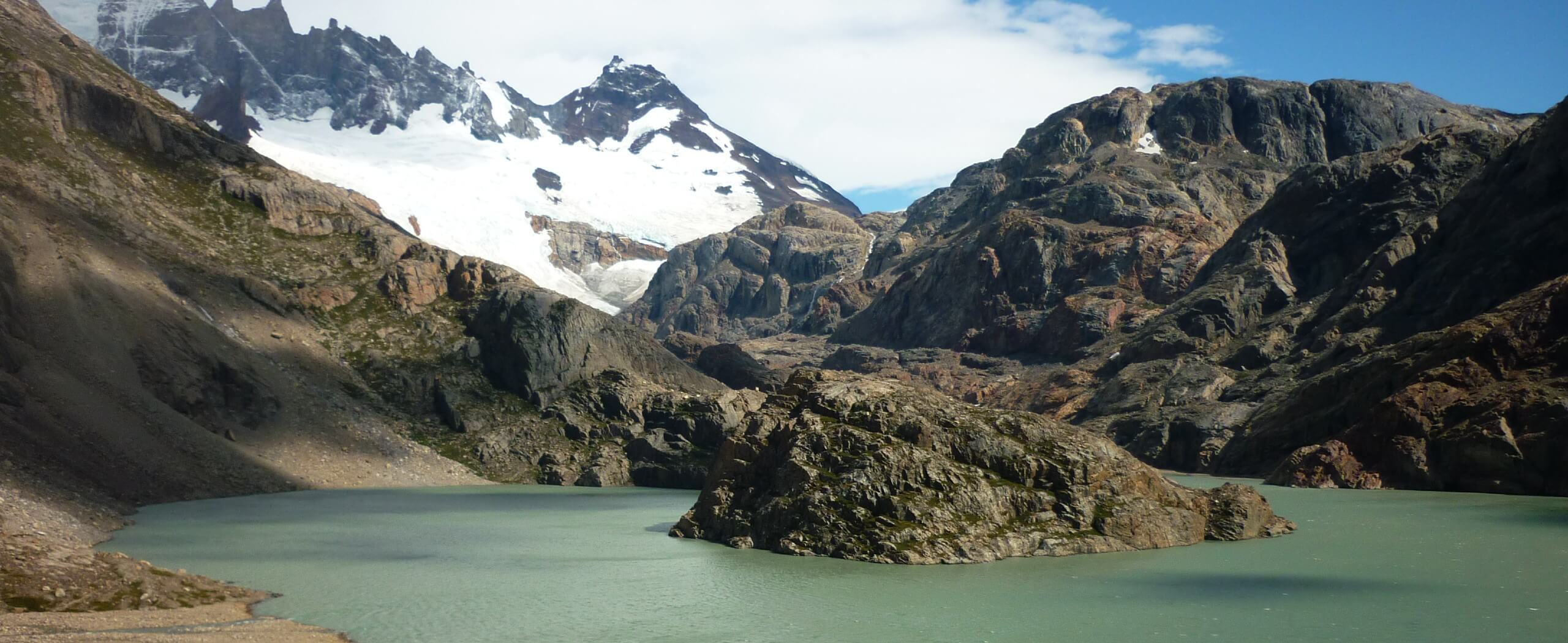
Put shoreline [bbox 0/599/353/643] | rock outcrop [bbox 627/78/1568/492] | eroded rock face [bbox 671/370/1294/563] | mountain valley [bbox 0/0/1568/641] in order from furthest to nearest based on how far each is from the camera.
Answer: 1. rock outcrop [bbox 627/78/1568/492]
2. mountain valley [bbox 0/0/1568/641]
3. eroded rock face [bbox 671/370/1294/563]
4. shoreline [bbox 0/599/353/643]

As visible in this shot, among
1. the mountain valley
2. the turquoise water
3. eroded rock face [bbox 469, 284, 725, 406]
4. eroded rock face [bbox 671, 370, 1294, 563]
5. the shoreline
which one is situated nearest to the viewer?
the shoreline

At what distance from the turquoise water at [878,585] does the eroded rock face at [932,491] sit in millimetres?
1527

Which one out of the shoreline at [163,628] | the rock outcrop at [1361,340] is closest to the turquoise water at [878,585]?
the shoreline at [163,628]

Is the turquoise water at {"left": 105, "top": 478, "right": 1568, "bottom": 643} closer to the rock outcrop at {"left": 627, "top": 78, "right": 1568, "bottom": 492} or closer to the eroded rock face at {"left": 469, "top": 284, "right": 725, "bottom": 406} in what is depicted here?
the rock outcrop at {"left": 627, "top": 78, "right": 1568, "bottom": 492}

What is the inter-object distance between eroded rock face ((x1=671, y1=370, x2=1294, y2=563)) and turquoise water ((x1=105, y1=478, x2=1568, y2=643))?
5.01 feet

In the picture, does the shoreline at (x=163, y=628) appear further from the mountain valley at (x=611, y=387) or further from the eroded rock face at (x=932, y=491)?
the eroded rock face at (x=932, y=491)

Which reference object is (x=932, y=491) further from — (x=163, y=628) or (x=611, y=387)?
(x=611, y=387)

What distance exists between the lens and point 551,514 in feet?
261

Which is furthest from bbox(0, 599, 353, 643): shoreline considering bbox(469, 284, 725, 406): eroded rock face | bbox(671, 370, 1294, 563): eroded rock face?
bbox(469, 284, 725, 406): eroded rock face

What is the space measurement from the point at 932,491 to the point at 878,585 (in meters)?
9.56

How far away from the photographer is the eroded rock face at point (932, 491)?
4950 centimetres

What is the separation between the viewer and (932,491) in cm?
5088

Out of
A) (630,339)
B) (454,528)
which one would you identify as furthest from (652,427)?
(454,528)

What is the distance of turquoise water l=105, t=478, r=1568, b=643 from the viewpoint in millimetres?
34125
